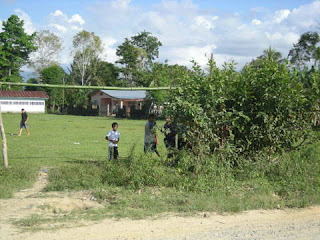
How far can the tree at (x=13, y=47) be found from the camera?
5714 cm

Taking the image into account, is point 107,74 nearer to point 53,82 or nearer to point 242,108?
point 53,82

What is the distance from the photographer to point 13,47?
193ft

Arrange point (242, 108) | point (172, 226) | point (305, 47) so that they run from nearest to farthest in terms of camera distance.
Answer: point (172, 226) < point (242, 108) < point (305, 47)

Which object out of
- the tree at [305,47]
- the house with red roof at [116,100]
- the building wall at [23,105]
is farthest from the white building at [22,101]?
the tree at [305,47]

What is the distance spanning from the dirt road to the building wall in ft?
171

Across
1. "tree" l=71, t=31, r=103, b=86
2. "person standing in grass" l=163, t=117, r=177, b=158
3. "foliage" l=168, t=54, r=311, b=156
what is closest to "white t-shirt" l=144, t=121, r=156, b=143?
"person standing in grass" l=163, t=117, r=177, b=158

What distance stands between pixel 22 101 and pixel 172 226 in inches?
2177

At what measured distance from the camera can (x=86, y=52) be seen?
66625 millimetres

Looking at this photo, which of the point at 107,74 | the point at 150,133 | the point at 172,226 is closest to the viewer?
the point at 172,226

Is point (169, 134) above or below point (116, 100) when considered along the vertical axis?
below

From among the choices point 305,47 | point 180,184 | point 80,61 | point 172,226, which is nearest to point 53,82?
point 80,61

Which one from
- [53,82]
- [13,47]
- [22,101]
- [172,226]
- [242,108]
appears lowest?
[172,226]

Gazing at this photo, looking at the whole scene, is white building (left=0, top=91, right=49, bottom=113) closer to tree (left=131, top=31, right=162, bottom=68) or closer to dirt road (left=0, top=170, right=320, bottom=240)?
tree (left=131, top=31, right=162, bottom=68)

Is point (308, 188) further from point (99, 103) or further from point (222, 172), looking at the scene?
point (99, 103)
